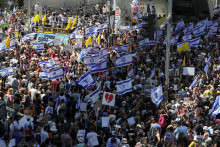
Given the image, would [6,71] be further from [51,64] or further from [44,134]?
[44,134]

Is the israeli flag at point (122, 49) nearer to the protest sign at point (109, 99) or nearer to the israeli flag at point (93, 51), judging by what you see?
the israeli flag at point (93, 51)

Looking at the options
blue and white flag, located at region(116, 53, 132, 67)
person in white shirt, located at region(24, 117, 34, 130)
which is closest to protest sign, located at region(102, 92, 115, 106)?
person in white shirt, located at region(24, 117, 34, 130)

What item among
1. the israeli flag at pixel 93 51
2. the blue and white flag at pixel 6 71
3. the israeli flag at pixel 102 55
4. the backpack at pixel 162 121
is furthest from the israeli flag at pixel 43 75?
the backpack at pixel 162 121

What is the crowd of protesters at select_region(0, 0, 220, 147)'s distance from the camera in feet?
55.4

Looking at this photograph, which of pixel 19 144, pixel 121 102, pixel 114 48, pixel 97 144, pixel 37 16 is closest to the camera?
pixel 19 144

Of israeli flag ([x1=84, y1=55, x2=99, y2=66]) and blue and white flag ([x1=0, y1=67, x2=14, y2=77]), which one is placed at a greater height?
israeli flag ([x1=84, y1=55, x2=99, y2=66])

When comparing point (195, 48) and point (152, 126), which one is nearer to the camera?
point (152, 126)

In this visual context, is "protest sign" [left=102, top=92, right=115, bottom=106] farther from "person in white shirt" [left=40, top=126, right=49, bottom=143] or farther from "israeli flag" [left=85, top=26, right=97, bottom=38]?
"israeli flag" [left=85, top=26, right=97, bottom=38]

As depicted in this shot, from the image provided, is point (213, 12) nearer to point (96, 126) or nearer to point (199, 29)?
point (199, 29)

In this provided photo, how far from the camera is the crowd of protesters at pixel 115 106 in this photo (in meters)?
16.9

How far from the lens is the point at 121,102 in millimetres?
21266

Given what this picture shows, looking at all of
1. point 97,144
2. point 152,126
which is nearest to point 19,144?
point 97,144

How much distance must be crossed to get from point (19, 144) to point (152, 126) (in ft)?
15.5

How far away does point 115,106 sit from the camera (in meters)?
20.6
